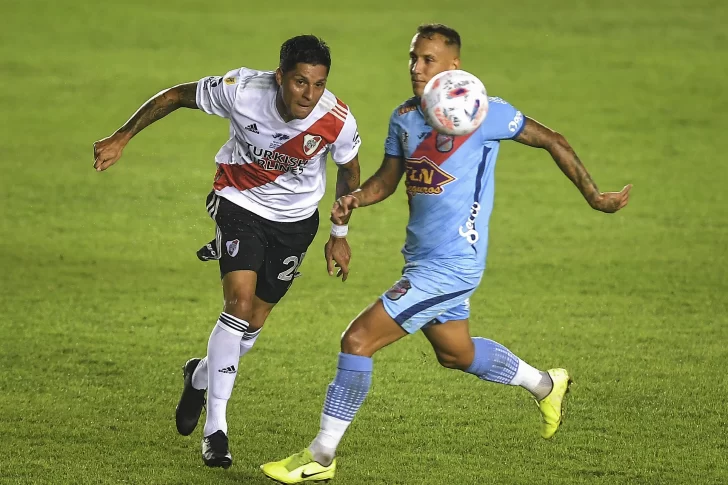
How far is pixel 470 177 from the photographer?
5012 mm

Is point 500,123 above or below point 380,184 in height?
above

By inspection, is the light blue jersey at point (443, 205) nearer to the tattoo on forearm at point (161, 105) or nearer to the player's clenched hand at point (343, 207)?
the player's clenched hand at point (343, 207)

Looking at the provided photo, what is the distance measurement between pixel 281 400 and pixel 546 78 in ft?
33.0

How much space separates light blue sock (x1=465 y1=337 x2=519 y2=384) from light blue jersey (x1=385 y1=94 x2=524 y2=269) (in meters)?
0.50

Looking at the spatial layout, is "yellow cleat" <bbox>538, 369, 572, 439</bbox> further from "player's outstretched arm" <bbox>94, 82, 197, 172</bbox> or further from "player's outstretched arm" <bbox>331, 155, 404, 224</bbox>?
"player's outstretched arm" <bbox>94, 82, 197, 172</bbox>

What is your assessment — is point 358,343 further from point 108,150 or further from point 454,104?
point 108,150

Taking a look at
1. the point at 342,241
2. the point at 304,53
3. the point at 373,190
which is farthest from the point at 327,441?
the point at 304,53

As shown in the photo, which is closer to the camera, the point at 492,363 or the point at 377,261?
the point at 492,363

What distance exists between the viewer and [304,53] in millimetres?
5191

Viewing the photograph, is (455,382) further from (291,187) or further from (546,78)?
(546,78)

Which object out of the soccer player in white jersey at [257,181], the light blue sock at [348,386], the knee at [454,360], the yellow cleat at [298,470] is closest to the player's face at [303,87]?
the soccer player in white jersey at [257,181]

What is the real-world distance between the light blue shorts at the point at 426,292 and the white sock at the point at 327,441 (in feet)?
1.61

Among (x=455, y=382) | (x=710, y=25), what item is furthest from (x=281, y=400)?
(x=710, y=25)

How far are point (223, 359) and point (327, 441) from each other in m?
0.76
